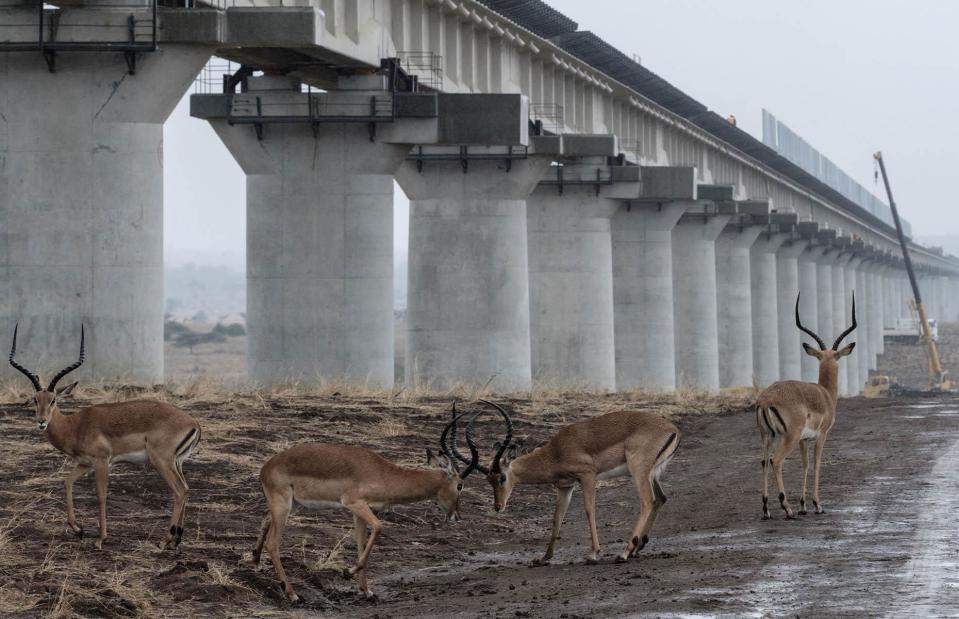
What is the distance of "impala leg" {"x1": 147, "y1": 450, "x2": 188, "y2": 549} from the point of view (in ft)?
52.3

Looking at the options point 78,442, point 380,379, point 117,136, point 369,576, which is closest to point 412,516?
point 369,576

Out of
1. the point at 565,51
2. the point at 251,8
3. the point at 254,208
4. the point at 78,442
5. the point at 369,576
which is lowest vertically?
the point at 369,576

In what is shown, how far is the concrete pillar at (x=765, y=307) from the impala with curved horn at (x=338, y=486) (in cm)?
8055

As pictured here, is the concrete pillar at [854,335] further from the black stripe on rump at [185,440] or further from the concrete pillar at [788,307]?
the black stripe on rump at [185,440]

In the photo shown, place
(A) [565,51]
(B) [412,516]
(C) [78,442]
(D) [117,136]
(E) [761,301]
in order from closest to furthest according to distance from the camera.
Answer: (C) [78,442] < (B) [412,516] < (D) [117,136] < (A) [565,51] < (E) [761,301]

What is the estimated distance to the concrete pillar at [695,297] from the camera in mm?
78125

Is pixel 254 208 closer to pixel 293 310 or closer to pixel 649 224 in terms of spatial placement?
pixel 293 310

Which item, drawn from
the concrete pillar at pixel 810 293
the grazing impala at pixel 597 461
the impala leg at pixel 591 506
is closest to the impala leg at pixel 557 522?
the grazing impala at pixel 597 461

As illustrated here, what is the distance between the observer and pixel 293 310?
42.4 m

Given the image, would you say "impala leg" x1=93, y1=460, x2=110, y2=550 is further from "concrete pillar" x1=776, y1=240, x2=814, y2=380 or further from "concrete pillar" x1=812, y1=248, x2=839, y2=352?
"concrete pillar" x1=812, y1=248, x2=839, y2=352

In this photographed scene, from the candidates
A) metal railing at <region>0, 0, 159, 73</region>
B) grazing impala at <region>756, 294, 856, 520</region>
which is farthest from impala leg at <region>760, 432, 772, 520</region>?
metal railing at <region>0, 0, 159, 73</region>

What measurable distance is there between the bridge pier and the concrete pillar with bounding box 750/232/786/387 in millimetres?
5374

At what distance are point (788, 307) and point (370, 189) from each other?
67406mm

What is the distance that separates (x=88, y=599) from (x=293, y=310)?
93.5ft
